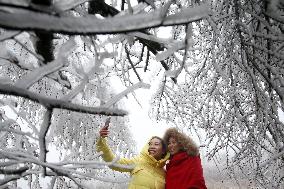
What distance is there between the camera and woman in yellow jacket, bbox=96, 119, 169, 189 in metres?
3.30

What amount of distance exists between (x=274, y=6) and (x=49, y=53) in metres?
0.95

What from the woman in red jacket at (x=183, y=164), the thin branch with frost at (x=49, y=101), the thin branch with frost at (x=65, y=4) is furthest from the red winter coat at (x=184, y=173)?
the thin branch with frost at (x=65, y=4)

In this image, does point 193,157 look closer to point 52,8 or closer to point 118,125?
point 52,8

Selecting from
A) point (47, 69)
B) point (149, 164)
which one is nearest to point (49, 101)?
point (47, 69)

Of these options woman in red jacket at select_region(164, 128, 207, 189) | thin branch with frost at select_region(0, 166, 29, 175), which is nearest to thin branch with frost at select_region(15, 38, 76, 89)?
thin branch with frost at select_region(0, 166, 29, 175)

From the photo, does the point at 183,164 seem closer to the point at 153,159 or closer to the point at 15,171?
the point at 153,159

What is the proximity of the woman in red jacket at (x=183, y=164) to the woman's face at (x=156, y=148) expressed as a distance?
101 millimetres

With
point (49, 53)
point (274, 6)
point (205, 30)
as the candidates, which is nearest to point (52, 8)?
point (49, 53)

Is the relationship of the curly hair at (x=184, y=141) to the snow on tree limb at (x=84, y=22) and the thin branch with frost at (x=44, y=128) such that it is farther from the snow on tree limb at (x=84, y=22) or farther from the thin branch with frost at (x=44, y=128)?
the snow on tree limb at (x=84, y=22)

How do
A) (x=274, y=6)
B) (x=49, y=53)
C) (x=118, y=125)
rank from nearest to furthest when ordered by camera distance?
1. (x=49, y=53)
2. (x=274, y=6)
3. (x=118, y=125)

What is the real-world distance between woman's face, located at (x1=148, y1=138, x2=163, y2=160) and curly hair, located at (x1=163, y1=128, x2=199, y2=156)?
0.28 feet

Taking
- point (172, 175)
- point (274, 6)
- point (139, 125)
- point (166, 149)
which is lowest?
point (172, 175)

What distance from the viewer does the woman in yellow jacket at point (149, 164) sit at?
3299 mm

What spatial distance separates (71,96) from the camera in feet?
2.77
